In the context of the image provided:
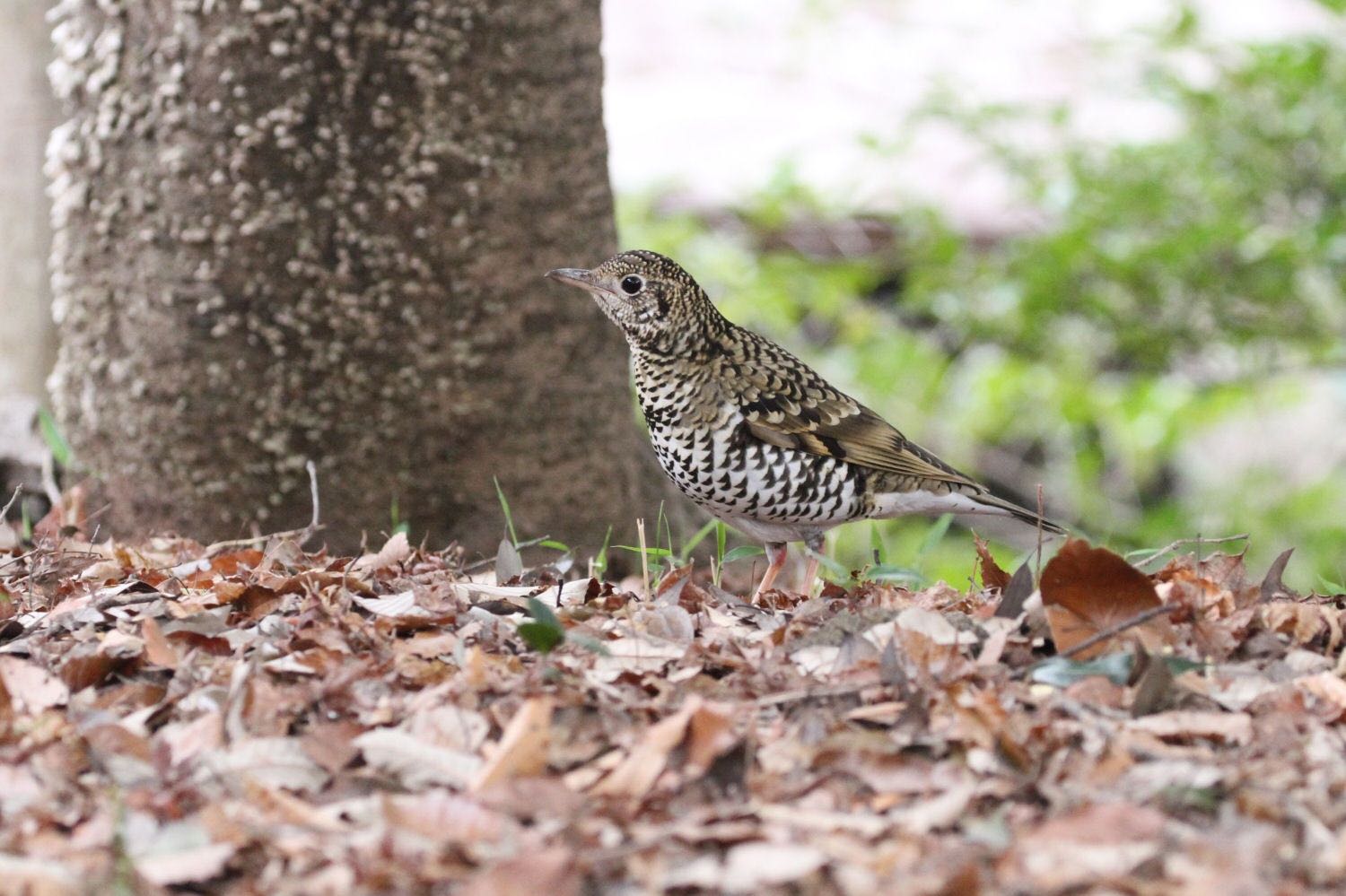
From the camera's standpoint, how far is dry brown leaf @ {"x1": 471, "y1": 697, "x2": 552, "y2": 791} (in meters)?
2.54

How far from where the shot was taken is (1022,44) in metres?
12.7

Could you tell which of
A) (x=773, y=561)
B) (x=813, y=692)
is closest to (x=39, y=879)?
(x=813, y=692)

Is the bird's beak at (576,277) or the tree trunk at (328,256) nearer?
the bird's beak at (576,277)

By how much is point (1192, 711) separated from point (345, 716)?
170 cm

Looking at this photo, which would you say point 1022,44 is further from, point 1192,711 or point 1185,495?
point 1192,711

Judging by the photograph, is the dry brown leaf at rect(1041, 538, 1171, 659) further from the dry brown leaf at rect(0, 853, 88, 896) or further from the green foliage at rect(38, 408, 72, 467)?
the green foliage at rect(38, 408, 72, 467)

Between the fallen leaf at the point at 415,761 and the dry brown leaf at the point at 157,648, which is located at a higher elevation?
the dry brown leaf at the point at 157,648

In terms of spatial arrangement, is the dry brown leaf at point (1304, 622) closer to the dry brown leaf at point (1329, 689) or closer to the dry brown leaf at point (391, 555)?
the dry brown leaf at point (1329, 689)

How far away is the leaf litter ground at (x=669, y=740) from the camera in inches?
88.9

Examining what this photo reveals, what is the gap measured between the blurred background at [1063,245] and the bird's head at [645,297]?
945 mm

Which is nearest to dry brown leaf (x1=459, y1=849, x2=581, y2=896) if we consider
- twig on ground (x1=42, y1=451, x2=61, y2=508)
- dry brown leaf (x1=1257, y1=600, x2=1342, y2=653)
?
dry brown leaf (x1=1257, y1=600, x2=1342, y2=653)

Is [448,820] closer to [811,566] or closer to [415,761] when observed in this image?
[415,761]

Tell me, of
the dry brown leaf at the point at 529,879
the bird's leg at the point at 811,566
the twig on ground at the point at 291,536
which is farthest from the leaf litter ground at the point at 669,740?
the bird's leg at the point at 811,566

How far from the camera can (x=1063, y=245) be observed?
7.44 meters
